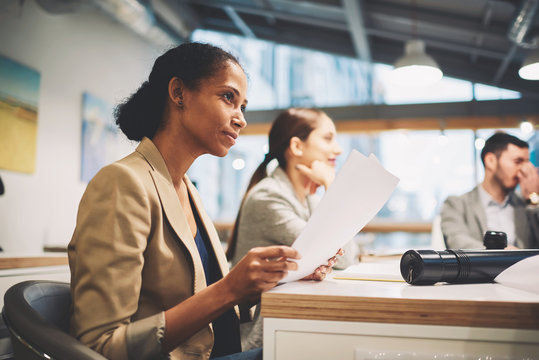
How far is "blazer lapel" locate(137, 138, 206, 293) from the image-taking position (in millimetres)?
917

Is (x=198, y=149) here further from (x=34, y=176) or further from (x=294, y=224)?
(x=34, y=176)

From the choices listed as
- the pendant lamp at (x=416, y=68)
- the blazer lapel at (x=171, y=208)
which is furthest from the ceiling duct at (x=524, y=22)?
the blazer lapel at (x=171, y=208)

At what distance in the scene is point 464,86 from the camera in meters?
5.77

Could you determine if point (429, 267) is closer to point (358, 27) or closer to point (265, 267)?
point (265, 267)

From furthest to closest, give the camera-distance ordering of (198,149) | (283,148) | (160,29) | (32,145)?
(160,29) < (32,145) < (283,148) < (198,149)

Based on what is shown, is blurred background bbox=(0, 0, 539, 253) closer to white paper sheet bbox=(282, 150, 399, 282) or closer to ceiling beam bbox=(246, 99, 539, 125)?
ceiling beam bbox=(246, 99, 539, 125)

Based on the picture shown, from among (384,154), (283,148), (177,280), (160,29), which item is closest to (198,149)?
(177,280)

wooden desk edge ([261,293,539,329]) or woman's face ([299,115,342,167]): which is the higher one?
woman's face ([299,115,342,167])

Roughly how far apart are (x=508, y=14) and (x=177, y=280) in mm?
4874

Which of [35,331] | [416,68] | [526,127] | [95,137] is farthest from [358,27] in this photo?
Result: [35,331]

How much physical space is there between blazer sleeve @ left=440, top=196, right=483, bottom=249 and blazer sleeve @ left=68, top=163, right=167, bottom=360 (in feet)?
6.04

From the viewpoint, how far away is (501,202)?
2.63 metres

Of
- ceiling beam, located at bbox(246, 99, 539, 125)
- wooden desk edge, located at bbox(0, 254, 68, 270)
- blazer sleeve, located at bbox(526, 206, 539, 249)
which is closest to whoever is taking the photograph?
wooden desk edge, located at bbox(0, 254, 68, 270)

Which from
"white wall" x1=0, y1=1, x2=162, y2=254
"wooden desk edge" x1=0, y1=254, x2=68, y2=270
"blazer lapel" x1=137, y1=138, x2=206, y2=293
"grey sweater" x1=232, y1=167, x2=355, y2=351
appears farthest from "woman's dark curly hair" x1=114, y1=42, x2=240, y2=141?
"white wall" x1=0, y1=1, x2=162, y2=254
